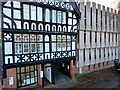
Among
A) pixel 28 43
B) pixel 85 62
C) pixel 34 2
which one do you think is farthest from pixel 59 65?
pixel 34 2

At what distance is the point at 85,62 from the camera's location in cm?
2319

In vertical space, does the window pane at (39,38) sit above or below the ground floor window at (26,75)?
above

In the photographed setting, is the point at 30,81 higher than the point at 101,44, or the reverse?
the point at 101,44

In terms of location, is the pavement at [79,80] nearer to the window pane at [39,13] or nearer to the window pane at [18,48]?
the window pane at [18,48]

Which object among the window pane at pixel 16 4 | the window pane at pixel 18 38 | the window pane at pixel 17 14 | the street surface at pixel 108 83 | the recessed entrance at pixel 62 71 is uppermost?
the window pane at pixel 16 4

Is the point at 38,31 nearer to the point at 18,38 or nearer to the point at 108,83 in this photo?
the point at 18,38

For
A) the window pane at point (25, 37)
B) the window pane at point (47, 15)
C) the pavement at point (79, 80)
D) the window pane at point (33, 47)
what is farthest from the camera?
the pavement at point (79, 80)

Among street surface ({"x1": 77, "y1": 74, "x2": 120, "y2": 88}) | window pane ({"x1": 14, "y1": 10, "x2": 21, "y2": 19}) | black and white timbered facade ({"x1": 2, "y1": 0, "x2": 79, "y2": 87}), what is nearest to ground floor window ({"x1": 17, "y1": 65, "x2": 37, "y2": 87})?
black and white timbered facade ({"x1": 2, "y1": 0, "x2": 79, "y2": 87})

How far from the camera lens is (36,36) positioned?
1692 centimetres

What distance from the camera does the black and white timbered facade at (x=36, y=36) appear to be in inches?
592

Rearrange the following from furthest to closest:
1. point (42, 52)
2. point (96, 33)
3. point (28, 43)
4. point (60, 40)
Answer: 1. point (96, 33)
2. point (60, 40)
3. point (42, 52)
4. point (28, 43)

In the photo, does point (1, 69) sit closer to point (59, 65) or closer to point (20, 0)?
point (20, 0)

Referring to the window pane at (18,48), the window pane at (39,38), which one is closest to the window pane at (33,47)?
the window pane at (39,38)

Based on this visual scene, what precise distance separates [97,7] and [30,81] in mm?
14464
